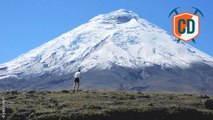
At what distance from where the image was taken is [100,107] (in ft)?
118

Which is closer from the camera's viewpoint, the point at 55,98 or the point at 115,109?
the point at 115,109

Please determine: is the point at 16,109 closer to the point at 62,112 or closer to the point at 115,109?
the point at 62,112

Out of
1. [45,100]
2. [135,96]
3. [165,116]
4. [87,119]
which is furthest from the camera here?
[135,96]

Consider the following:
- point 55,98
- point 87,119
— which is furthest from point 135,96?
point 87,119

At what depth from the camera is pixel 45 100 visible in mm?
39375

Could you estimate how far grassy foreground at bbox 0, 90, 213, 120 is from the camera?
113ft

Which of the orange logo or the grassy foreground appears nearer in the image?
the grassy foreground

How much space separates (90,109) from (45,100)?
496cm

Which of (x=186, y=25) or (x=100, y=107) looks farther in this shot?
(x=186, y=25)

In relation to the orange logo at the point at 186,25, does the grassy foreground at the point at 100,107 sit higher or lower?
lower

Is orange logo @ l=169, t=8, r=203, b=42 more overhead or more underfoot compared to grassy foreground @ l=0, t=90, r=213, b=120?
more overhead

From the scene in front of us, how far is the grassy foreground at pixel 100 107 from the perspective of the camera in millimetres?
34500

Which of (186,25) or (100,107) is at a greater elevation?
(186,25)

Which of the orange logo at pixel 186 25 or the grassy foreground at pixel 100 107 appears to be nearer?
the grassy foreground at pixel 100 107
